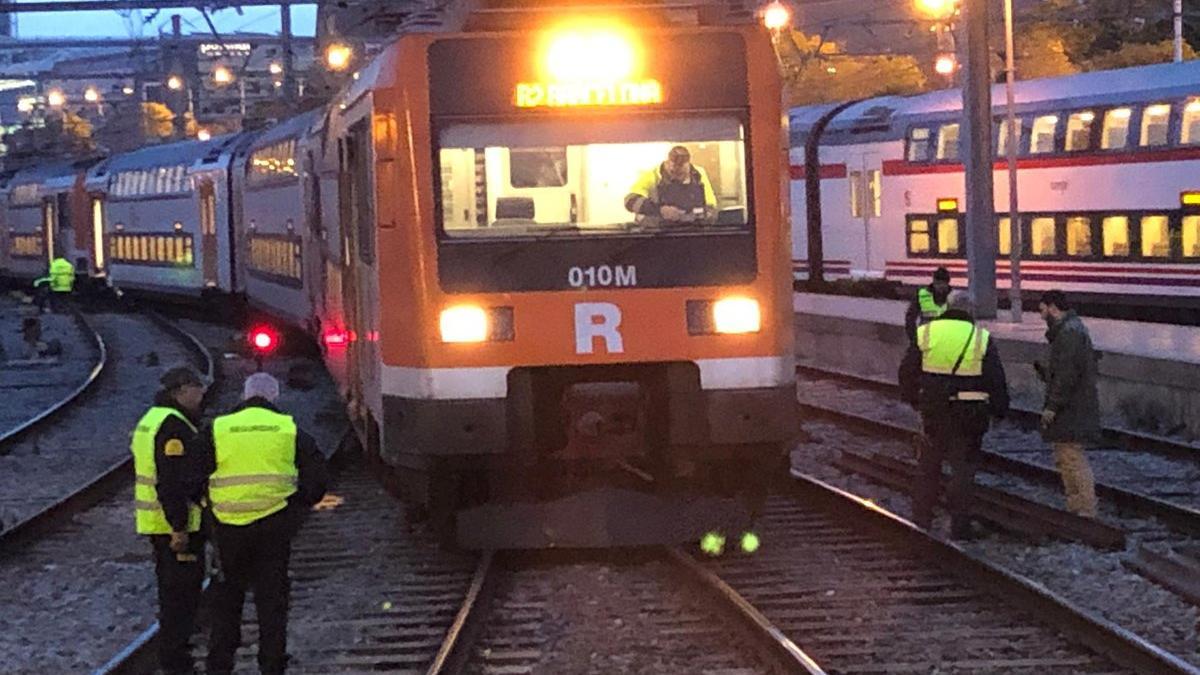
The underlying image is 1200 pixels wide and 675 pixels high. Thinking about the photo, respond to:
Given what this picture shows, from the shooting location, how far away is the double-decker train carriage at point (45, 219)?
44.8m

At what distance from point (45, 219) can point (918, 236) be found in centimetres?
2460

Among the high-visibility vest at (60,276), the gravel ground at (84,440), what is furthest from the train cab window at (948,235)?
the high-visibility vest at (60,276)

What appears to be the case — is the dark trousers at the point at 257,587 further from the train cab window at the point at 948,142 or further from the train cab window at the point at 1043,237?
the train cab window at the point at 948,142

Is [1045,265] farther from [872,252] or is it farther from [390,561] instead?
[390,561]

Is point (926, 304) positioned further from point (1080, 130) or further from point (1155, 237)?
point (1080, 130)

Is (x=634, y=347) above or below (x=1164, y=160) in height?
below

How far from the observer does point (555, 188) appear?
1030 centimetres

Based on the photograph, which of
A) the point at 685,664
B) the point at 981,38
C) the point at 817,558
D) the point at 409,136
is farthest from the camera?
the point at 981,38

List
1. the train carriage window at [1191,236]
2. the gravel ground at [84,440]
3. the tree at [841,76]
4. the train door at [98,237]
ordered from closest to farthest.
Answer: the gravel ground at [84,440], the train carriage window at [1191,236], the train door at [98,237], the tree at [841,76]

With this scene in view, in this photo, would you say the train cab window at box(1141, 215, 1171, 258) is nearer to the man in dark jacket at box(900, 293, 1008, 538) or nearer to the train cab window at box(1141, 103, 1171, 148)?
the train cab window at box(1141, 103, 1171, 148)

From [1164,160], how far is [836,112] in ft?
32.8

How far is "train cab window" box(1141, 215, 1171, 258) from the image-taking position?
24344 mm

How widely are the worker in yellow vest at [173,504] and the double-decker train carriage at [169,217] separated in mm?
22768

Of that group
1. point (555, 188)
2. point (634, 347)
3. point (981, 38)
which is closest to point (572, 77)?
point (555, 188)
